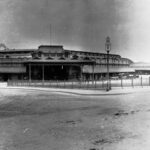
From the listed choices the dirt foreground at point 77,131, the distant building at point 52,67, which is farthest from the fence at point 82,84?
the dirt foreground at point 77,131

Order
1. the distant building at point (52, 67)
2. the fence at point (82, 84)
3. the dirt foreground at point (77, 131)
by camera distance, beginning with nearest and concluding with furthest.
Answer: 1. the dirt foreground at point (77, 131)
2. the fence at point (82, 84)
3. the distant building at point (52, 67)

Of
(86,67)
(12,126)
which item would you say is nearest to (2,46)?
(86,67)

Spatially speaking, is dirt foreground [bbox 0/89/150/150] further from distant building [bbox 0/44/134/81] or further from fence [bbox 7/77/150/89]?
distant building [bbox 0/44/134/81]

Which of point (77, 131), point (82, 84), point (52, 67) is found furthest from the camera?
point (52, 67)

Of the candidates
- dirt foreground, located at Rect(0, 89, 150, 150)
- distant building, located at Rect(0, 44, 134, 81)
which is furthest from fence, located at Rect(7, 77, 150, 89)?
dirt foreground, located at Rect(0, 89, 150, 150)

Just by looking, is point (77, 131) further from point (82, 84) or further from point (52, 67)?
point (52, 67)

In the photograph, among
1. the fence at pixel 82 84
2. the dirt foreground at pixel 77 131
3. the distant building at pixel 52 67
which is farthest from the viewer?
the distant building at pixel 52 67

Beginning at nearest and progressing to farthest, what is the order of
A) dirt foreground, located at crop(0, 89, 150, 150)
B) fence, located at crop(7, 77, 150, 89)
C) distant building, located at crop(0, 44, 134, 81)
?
dirt foreground, located at crop(0, 89, 150, 150) → fence, located at crop(7, 77, 150, 89) → distant building, located at crop(0, 44, 134, 81)

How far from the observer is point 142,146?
7.49 m

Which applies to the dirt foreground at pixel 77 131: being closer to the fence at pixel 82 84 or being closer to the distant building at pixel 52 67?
the fence at pixel 82 84

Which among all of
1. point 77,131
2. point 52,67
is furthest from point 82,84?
point 77,131

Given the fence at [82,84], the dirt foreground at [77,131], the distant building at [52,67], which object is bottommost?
the dirt foreground at [77,131]

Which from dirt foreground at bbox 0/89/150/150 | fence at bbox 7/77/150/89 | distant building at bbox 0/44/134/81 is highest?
distant building at bbox 0/44/134/81

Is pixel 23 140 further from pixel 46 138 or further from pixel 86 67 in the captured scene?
pixel 86 67
